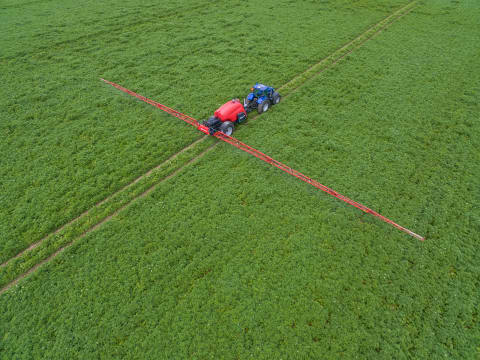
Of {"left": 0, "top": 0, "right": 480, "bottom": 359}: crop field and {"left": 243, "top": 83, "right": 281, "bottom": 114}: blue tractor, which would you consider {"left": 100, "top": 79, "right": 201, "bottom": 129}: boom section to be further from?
{"left": 243, "top": 83, "right": 281, "bottom": 114}: blue tractor

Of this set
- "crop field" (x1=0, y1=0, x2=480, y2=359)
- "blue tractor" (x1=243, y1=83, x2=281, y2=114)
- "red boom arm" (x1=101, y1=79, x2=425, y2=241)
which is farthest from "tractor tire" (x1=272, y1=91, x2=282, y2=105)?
"red boom arm" (x1=101, y1=79, x2=425, y2=241)

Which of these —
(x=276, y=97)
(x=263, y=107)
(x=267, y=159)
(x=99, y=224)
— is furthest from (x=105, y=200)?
(x=276, y=97)

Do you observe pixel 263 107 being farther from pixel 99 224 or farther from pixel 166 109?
pixel 99 224

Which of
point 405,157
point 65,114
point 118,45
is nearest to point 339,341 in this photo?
point 405,157

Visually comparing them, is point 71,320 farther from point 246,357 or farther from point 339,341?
point 339,341

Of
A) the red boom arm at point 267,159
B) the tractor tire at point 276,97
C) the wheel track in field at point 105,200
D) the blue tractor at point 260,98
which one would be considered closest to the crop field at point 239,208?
the wheel track in field at point 105,200
